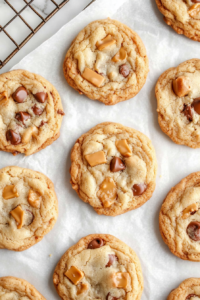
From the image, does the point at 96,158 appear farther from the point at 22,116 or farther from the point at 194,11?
the point at 194,11

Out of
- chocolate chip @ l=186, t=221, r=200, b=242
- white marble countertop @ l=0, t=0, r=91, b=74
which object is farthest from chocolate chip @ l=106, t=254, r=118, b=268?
white marble countertop @ l=0, t=0, r=91, b=74

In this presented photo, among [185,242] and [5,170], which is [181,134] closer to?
[185,242]

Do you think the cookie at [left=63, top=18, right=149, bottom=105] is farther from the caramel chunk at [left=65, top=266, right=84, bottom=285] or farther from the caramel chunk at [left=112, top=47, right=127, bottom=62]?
the caramel chunk at [left=65, top=266, right=84, bottom=285]

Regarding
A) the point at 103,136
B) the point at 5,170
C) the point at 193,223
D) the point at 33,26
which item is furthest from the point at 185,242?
the point at 33,26

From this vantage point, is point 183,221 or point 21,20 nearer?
point 183,221

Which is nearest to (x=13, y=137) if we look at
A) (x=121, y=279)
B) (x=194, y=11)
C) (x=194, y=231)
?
(x=121, y=279)

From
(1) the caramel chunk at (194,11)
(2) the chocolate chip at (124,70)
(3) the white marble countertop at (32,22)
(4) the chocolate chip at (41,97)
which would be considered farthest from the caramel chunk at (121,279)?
(1) the caramel chunk at (194,11)
